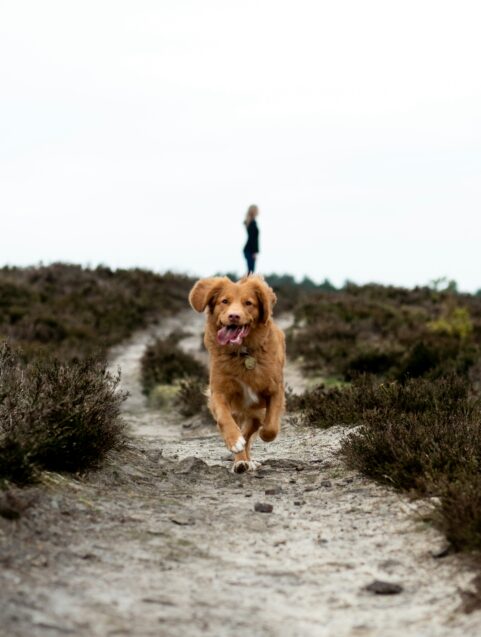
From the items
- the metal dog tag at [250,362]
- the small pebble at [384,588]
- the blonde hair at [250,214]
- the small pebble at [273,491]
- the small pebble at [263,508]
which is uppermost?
the blonde hair at [250,214]

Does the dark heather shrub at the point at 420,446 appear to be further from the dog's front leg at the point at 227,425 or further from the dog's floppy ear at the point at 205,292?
the dog's floppy ear at the point at 205,292

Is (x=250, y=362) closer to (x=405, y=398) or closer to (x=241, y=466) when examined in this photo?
(x=241, y=466)

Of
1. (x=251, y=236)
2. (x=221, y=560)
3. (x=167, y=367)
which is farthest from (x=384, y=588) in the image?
(x=251, y=236)

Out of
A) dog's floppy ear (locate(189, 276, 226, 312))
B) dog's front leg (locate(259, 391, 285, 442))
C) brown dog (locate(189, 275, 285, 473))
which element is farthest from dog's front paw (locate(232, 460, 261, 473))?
dog's floppy ear (locate(189, 276, 226, 312))

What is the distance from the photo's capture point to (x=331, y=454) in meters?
7.79

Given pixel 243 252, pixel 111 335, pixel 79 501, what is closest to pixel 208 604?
pixel 79 501

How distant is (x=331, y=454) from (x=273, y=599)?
13.0ft

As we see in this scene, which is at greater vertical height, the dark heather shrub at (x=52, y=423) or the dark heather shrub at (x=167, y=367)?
the dark heather shrub at (x=52, y=423)

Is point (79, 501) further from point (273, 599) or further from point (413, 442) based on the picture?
point (413, 442)

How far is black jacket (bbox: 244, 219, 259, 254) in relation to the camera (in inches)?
735

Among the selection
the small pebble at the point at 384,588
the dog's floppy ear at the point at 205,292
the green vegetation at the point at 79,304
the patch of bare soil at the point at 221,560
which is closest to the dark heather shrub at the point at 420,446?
the patch of bare soil at the point at 221,560

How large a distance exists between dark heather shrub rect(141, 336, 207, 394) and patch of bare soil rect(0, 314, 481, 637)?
871 cm

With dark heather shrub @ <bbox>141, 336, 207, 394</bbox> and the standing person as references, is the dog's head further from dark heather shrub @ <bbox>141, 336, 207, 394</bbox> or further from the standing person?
the standing person

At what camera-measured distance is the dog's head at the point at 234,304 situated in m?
6.93
